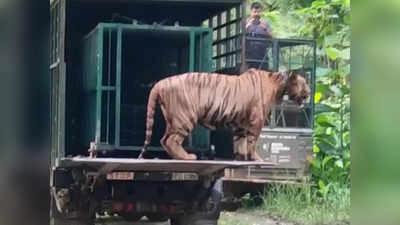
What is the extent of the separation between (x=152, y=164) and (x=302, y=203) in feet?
11.6

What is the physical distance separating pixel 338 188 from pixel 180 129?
345 cm

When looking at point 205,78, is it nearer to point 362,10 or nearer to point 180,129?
point 180,129

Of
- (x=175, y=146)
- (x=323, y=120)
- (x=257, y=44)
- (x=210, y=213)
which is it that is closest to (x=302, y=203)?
(x=323, y=120)

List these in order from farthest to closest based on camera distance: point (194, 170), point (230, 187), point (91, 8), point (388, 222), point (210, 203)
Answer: point (230, 187), point (91, 8), point (210, 203), point (194, 170), point (388, 222)

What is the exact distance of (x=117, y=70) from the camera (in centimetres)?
634

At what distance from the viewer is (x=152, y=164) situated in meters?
5.84

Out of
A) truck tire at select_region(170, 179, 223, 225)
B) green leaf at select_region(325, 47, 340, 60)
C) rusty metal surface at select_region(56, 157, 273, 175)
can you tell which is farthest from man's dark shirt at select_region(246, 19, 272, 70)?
rusty metal surface at select_region(56, 157, 273, 175)

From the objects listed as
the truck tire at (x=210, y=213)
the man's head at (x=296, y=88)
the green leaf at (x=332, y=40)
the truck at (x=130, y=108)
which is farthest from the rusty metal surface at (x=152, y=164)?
the green leaf at (x=332, y=40)

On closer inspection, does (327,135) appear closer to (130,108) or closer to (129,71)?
(129,71)

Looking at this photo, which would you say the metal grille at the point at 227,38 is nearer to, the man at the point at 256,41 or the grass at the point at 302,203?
the man at the point at 256,41

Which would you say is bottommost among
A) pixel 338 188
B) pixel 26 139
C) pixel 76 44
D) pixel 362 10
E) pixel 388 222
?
pixel 338 188

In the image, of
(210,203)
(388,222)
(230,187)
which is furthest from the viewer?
(230,187)

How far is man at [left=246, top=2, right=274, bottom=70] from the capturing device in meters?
8.41

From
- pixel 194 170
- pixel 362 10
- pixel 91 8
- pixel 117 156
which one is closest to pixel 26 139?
pixel 362 10
